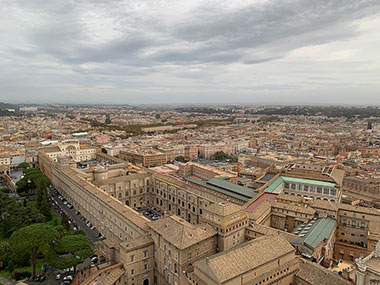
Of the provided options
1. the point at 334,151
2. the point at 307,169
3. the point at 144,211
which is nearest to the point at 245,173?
the point at 307,169

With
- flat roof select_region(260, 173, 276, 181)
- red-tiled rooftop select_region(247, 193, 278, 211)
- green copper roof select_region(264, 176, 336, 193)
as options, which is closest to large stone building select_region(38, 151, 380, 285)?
red-tiled rooftop select_region(247, 193, 278, 211)

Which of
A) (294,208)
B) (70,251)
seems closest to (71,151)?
(70,251)

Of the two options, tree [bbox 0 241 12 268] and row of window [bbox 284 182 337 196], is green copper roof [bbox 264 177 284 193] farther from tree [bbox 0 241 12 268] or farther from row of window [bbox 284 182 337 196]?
tree [bbox 0 241 12 268]

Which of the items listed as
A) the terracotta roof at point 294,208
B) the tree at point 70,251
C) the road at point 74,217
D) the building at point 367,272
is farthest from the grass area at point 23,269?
the building at point 367,272

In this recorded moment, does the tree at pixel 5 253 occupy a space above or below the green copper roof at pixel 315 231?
below

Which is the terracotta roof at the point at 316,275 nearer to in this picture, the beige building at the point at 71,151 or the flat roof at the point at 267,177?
the flat roof at the point at 267,177

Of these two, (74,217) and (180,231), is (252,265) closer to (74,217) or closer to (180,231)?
(180,231)

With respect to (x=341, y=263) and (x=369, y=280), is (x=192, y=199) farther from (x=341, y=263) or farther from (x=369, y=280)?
(x=369, y=280)
